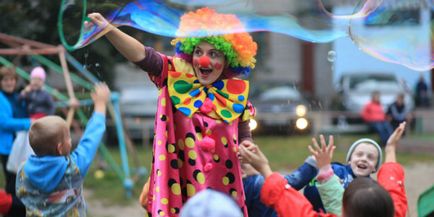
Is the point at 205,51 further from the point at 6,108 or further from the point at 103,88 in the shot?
the point at 6,108

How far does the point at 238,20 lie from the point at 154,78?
2.08ft

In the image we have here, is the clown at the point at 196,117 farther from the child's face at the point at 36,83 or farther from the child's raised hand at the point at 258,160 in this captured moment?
the child's face at the point at 36,83

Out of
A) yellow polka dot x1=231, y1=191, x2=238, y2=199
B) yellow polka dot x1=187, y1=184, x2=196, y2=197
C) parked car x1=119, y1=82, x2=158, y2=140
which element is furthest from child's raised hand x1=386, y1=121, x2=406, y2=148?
parked car x1=119, y1=82, x2=158, y2=140

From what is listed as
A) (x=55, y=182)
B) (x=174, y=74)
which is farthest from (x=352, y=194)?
(x=55, y=182)

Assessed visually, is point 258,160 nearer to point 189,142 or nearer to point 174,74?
point 189,142

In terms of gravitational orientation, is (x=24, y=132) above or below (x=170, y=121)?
below

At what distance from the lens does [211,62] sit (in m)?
3.56

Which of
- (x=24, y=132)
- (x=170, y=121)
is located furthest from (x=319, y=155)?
(x=24, y=132)

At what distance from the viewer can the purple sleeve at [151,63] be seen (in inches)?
135

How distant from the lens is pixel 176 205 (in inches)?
137

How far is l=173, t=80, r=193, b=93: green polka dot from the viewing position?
354 centimetres

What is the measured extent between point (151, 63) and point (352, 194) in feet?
4.08

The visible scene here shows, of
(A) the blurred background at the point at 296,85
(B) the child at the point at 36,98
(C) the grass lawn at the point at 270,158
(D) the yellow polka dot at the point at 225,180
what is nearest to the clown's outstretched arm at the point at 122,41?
(A) the blurred background at the point at 296,85

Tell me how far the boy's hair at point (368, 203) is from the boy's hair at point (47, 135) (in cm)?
149
